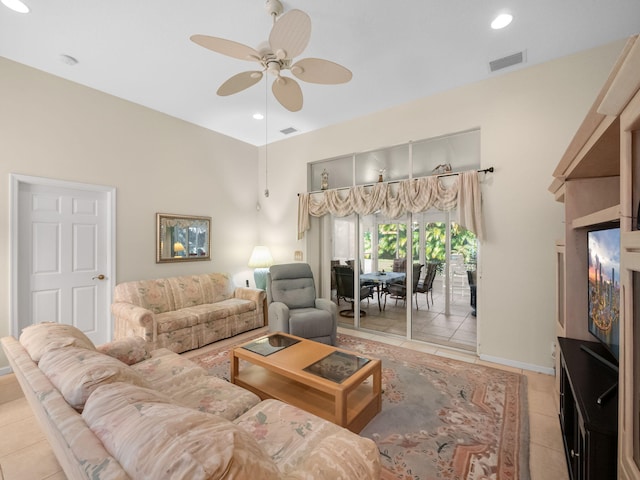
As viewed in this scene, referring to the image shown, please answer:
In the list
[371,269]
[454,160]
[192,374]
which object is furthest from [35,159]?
[454,160]

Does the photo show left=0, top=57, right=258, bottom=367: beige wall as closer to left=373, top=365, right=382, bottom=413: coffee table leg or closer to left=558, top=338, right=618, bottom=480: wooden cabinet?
left=373, top=365, right=382, bottom=413: coffee table leg

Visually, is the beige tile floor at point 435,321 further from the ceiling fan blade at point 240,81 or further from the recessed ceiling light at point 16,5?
the recessed ceiling light at point 16,5

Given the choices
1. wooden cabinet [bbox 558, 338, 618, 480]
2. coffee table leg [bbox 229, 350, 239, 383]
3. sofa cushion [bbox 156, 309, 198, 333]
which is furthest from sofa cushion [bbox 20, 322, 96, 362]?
wooden cabinet [bbox 558, 338, 618, 480]

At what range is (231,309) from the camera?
12.8 feet

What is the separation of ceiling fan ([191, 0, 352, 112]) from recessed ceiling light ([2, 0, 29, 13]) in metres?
1.56

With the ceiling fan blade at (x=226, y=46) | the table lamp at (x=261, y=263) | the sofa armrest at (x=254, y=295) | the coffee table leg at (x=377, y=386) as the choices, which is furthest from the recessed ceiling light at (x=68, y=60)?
the coffee table leg at (x=377, y=386)

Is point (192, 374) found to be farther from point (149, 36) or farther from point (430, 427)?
point (149, 36)

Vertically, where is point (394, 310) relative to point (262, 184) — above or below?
below

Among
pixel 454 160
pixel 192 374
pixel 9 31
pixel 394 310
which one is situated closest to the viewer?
pixel 192 374

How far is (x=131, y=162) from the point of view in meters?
3.74

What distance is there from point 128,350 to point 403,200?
3.33m

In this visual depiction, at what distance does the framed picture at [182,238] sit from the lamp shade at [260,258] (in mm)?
716

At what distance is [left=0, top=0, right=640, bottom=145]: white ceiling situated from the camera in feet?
7.21

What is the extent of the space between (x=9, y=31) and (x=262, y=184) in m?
3.44
